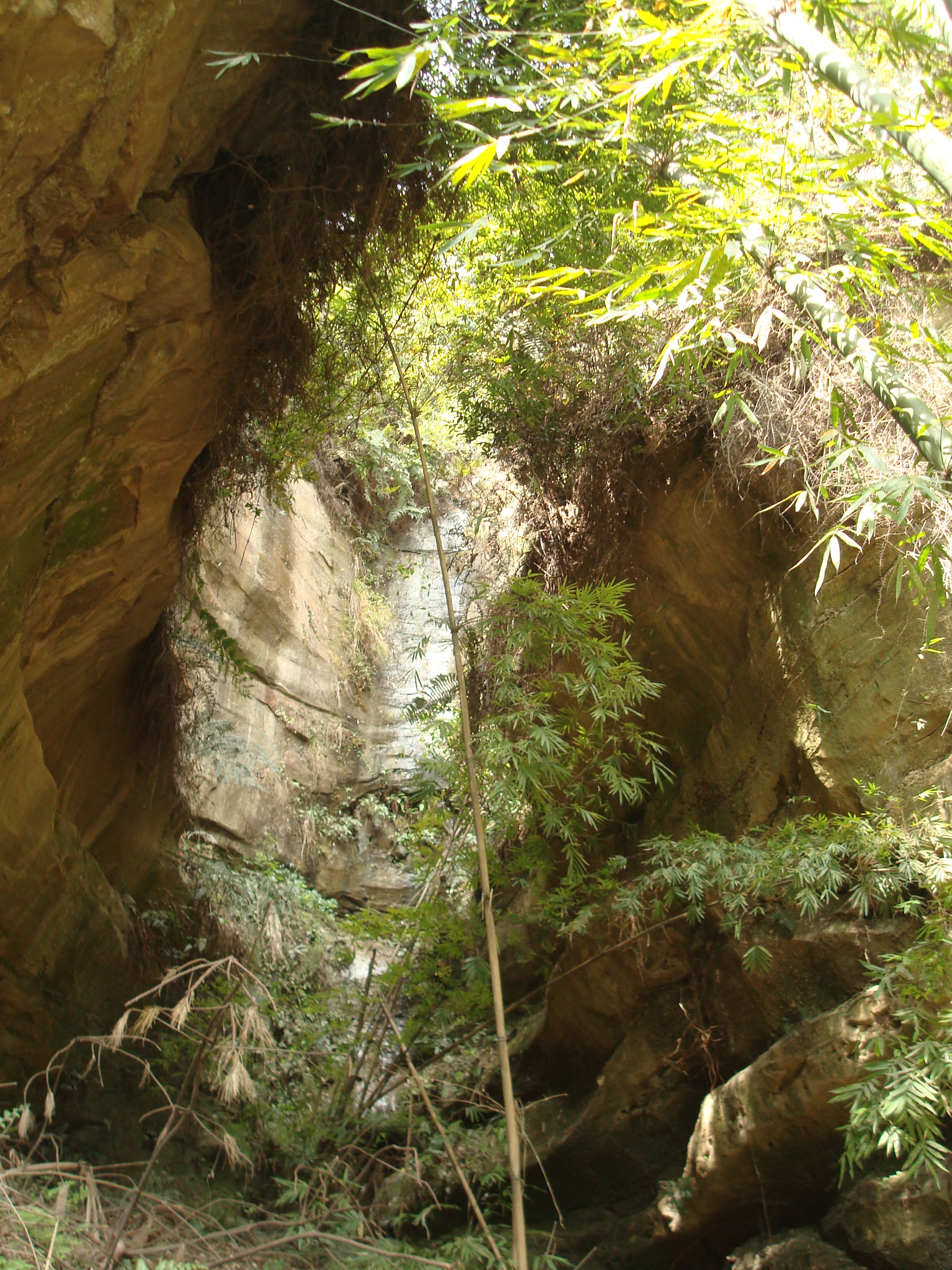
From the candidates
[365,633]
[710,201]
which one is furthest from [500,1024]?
[365,633]

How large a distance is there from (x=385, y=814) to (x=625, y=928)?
4089 mm

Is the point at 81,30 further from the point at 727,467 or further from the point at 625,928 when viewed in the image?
the point at 625,928

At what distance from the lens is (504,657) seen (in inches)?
150

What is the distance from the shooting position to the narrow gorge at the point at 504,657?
245 centimetres

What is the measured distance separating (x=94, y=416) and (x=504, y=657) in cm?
192

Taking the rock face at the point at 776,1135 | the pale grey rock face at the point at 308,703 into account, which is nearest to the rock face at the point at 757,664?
the rock face at the point at 776,1135

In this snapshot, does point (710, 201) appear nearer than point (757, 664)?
Yes

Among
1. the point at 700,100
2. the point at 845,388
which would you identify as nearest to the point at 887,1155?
the point at 845,388

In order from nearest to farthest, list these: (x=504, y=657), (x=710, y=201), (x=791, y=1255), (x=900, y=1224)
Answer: (x=710, y=201) < (x=900, y=1224) < (x=791, y=1255) < (x=504, y=657)

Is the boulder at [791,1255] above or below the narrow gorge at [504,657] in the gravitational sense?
below

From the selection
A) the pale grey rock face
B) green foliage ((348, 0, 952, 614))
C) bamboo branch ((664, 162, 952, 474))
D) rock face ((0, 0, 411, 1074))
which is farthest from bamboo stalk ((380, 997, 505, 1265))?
the pale grey rock face

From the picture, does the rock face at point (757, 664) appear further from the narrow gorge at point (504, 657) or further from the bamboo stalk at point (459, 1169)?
the bamboo stalk at point (459, 1169)

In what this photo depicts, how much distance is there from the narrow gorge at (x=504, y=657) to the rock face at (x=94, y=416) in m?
0.02

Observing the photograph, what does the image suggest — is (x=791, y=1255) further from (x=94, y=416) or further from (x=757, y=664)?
(x=94, y=416)
